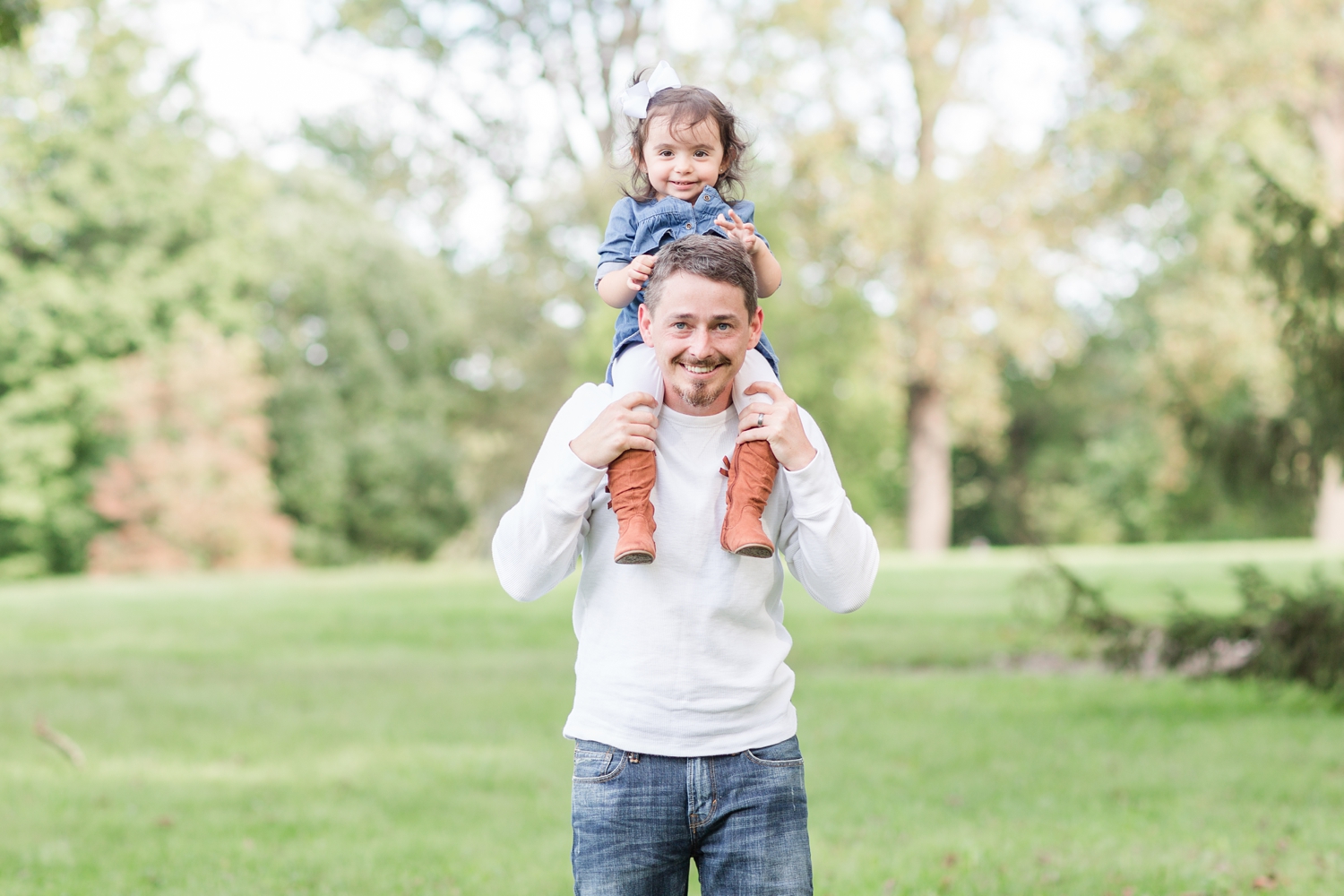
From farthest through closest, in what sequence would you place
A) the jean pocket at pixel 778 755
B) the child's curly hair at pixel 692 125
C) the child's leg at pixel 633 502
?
the child's curly hair at pixel 692 125, the jean pocket at pixel 778 755, the child's leg at pixel 633 502

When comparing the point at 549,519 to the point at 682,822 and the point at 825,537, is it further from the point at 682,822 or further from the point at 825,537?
the point at 682,822

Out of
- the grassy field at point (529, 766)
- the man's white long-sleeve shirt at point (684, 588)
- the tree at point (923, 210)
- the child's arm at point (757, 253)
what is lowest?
the grassy field at point (529, 766)

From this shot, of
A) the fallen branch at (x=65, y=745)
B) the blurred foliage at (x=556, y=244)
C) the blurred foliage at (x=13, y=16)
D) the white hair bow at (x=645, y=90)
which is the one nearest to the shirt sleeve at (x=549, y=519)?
the white hair bow at (x=645, y=90)

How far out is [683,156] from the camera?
3033mm

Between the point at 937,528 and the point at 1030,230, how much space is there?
6912 mm

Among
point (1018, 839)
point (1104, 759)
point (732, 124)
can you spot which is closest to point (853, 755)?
point (1104, 759)

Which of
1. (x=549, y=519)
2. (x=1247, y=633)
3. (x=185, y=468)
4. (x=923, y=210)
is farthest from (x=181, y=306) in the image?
(x=549, y=519)

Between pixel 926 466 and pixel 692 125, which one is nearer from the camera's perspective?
pixel 692 125

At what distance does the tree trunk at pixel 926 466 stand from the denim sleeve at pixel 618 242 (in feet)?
84.8

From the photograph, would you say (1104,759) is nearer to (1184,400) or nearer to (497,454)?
(1184,400)

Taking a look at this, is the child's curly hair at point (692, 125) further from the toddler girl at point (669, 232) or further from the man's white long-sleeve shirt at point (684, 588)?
the man's white long-sleeve shirt at point (684, 588)

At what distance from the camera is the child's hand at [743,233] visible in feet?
9.32

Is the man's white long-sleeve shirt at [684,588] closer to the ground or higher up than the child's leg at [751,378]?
closer to the ground

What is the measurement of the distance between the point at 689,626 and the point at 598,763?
33 centimetres
